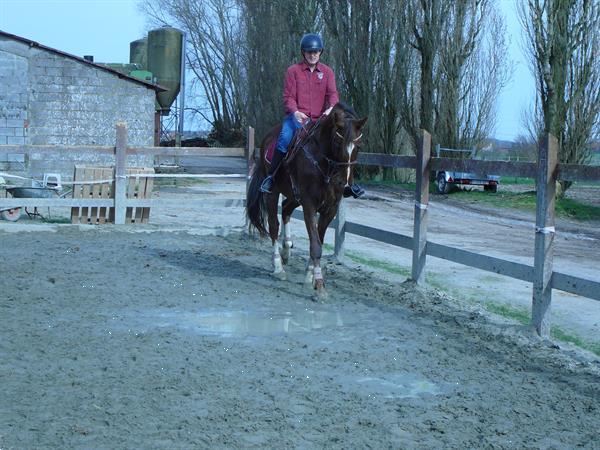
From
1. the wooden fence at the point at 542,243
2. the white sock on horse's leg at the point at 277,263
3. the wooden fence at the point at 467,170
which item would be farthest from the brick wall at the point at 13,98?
the wooden fence at the point at 542,243

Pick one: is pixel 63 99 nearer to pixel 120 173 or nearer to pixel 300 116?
pixel 120 173

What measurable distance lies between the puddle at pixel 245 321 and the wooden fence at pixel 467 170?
1611 millimetres

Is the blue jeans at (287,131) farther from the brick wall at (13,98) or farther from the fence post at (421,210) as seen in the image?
the brick wall at (13,98)

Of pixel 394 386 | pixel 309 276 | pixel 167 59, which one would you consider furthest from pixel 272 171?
pixel 167 59

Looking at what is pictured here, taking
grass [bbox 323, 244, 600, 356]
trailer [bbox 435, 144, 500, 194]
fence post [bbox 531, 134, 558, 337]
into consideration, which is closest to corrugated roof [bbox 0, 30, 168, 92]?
trailer [bbox 435, 144, 500, 194]

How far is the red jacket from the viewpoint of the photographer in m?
9.18

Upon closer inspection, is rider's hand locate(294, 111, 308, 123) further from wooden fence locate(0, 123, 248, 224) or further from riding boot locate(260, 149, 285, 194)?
wooden fence locate(0, 123, 248, 224)

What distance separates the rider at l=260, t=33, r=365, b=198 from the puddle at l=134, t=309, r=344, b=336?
209 centimetres

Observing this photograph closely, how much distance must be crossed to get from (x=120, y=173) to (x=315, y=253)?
19.8 ft

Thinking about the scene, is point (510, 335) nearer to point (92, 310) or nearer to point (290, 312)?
point (290, 312)

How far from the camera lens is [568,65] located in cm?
2477

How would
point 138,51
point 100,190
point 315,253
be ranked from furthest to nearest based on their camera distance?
point 138,51
point 100,190
point 315,253

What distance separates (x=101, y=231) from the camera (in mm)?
12984

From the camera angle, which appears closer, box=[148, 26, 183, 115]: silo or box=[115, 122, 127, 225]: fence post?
box=[115, 122, 127, 225]: fence post
